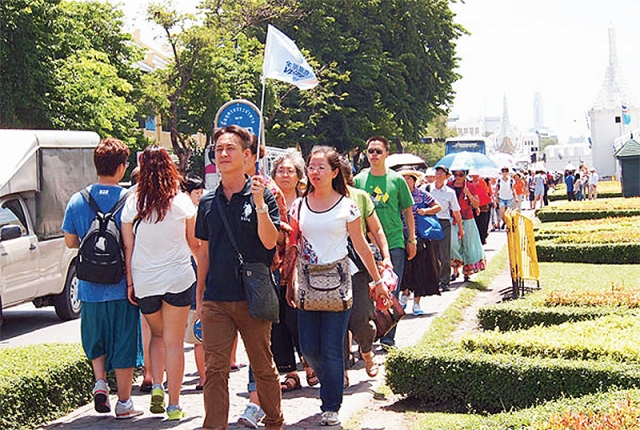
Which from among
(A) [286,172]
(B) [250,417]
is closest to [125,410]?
(B) [250,417]

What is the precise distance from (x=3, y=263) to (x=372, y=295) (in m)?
6.28

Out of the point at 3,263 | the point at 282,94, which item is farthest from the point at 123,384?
the point at 282,94

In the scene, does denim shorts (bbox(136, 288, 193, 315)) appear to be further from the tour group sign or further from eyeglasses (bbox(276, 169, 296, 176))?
the tour group sign

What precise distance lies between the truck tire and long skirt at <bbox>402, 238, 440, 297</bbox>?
4.82m

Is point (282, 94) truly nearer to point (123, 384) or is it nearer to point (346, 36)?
point (346, 36)

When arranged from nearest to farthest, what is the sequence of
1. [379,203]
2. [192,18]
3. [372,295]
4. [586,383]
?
[586,383]
[372,295]
[379,203]
[192,18]

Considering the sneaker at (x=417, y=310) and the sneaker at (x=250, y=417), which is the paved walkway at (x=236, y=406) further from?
the sneaker at (x=417, y=310)

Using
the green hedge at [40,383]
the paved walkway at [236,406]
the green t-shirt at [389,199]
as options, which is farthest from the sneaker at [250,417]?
the green t-shirt at [389,199]

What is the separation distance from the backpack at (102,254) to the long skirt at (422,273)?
493 cm

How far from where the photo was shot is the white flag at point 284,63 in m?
10.7

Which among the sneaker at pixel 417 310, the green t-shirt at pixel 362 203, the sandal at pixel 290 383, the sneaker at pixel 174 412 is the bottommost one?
the sneaker at pixel 417 310

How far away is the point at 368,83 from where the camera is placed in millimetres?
40031

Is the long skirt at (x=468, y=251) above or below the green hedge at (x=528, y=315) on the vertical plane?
above

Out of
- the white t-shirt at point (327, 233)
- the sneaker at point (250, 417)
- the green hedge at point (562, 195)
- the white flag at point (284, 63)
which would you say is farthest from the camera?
the green hedge at point (562, 195)
